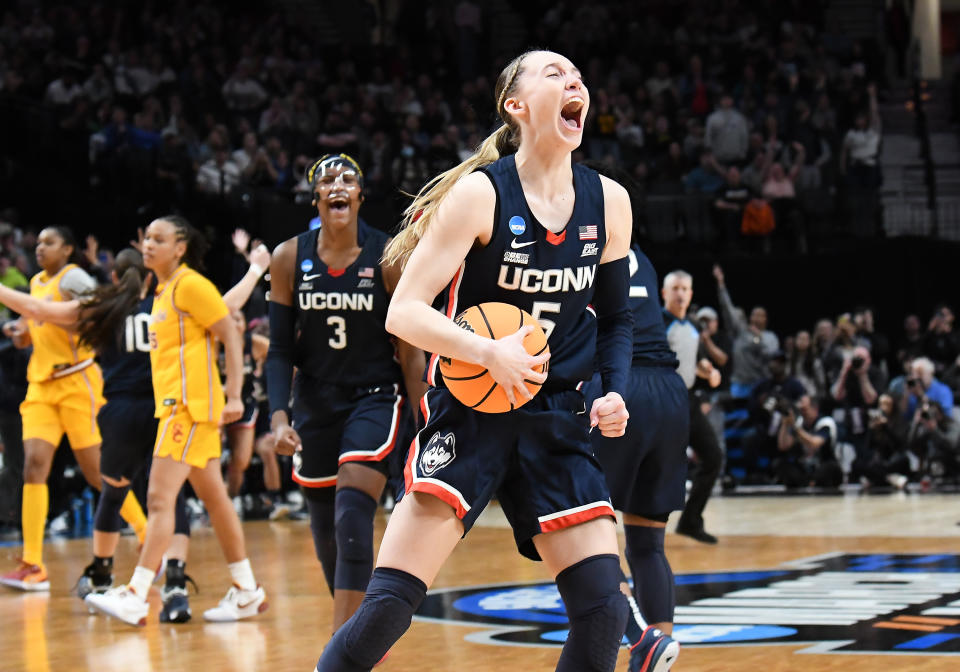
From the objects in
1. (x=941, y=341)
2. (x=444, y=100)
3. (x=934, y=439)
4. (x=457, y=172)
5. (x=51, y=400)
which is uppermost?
(x=444, y=100)

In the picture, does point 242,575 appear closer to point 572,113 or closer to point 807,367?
point 572,113

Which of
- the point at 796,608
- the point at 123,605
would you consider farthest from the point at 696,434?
the point at 123,605

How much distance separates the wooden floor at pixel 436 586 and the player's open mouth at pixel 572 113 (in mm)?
2520

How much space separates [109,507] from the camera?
7.53m

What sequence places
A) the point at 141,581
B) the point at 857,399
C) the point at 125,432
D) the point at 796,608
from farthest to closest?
1. the point at 857,399
2. the point at 125,432
3. the point at 141,581
4. the point at 796,608

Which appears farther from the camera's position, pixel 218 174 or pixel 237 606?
pixel 218 174

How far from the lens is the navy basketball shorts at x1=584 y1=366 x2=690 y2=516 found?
507 centimetres

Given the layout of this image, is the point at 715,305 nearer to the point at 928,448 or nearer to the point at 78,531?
the point at 928,448

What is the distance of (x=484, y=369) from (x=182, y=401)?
142 inches

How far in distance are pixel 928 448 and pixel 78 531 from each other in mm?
8253

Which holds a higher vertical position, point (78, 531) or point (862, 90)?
point (862, 90)

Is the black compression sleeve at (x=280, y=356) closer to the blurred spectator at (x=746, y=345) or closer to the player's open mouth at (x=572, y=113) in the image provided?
the player's open mouth at (x=572, y=113)

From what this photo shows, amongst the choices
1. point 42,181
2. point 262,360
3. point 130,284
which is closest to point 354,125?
point 42,181

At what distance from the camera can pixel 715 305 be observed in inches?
640
